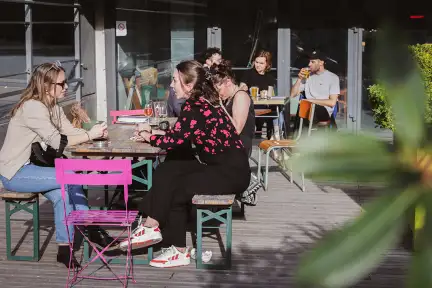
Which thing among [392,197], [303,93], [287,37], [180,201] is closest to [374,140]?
[392,197]

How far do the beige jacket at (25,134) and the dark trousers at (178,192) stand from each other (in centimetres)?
75

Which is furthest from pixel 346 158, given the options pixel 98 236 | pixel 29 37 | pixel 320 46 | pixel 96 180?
pixel 320 46

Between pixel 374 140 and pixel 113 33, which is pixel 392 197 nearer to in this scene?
pixel 374 140

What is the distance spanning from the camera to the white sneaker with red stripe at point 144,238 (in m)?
5.00

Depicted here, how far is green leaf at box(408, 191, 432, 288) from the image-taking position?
453mm

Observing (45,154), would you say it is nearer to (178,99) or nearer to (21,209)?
(21,209)

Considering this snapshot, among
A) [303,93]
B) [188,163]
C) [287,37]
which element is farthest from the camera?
[287,37]

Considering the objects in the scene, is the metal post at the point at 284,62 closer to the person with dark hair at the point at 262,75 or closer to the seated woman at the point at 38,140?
the person with dark hair at the point at 262,75

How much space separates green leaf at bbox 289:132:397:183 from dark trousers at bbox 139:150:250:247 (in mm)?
4579

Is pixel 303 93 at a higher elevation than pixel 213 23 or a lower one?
lower

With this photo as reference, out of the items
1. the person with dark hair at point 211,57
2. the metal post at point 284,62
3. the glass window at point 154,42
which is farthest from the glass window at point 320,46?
the person with dark hair at point 211,57

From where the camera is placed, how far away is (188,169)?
17.5ft

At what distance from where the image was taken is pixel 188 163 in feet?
17.7

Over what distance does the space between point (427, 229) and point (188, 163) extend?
16.2ft
